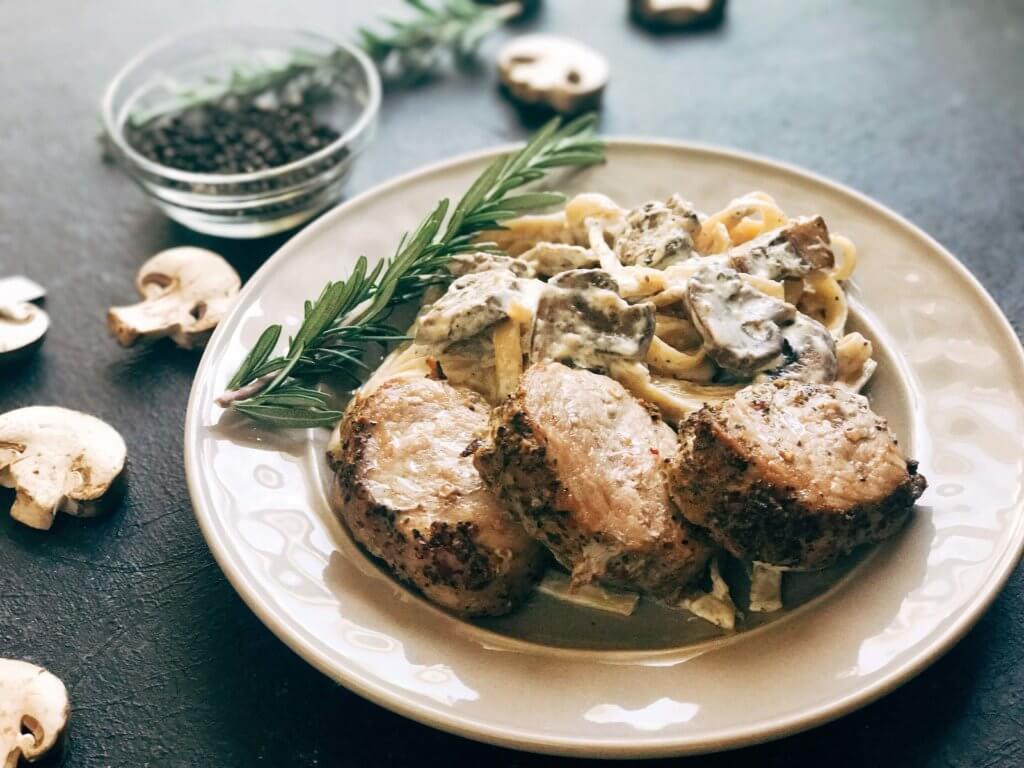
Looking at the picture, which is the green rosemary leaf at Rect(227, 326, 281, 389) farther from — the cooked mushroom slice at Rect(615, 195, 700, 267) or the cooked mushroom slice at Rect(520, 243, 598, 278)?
the cooked mushroom slice at Rect(615, 195, 700, 267)

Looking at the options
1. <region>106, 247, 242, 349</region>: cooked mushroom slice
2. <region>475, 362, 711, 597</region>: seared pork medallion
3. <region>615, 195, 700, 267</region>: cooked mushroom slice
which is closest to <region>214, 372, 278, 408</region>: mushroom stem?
<region>106, 247, 242, 349</region>: cooked mushroom slice

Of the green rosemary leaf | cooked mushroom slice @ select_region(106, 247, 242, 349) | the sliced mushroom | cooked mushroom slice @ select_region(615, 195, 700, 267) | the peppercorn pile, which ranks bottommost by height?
cooked mushroom slice @ select_region(106, 247, 242, 349)

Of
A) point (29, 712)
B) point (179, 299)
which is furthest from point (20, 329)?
point (29, 712)

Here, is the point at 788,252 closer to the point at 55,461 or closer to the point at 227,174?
the point at 227,174

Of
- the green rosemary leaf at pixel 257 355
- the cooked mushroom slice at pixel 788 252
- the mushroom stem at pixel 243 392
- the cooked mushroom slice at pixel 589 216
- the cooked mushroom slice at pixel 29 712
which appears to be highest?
the cooked mushroom slice at pixel 788 252

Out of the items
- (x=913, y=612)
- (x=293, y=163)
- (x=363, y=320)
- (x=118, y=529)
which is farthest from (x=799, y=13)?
(x=118, y=529)

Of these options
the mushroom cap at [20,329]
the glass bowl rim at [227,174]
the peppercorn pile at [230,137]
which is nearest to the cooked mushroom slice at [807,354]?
the glass bowl rim at [227,174]

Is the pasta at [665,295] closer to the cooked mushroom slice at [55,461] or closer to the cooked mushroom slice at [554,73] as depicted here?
the cooked mushroom slice at [55,461]
